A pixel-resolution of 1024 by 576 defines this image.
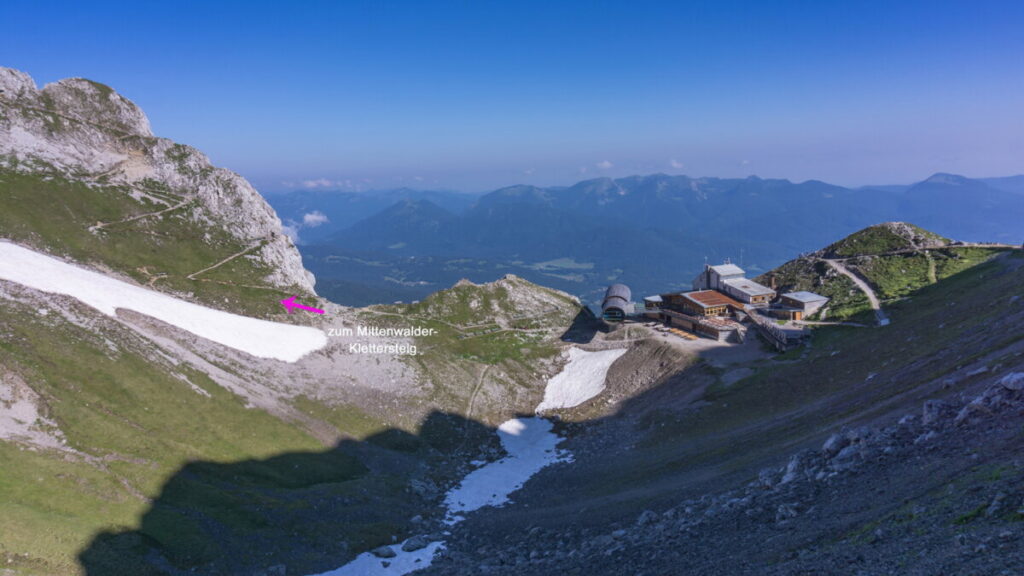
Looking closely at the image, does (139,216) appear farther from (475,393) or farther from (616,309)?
(616,309)

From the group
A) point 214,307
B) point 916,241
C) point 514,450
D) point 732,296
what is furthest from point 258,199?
point 916,241

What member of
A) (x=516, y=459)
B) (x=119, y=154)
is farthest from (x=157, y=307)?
(x=119, y=154)

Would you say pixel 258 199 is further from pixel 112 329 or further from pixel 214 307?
pixel 112 329

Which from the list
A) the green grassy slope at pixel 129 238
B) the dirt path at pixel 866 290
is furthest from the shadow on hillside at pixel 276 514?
the dirt path at pixel 866 290

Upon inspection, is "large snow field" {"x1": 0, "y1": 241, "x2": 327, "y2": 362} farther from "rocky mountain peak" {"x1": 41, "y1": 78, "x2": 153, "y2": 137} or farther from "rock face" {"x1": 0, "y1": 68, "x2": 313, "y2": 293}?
"rocky mountain peak" {"x1": 41, "y1": 78, "x2": 153, "y2": 137}

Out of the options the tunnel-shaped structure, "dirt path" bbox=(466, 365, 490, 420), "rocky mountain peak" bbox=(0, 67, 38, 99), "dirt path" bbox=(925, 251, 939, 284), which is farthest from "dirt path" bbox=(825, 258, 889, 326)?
"rocky mountain peak" bbox=(0, 67, 38, 99)
